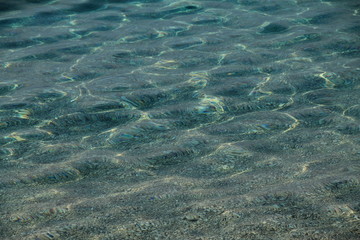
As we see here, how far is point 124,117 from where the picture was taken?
4.76 metres

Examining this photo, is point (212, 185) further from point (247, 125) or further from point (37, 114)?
point (37, 114)

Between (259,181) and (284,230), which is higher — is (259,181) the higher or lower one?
the lower one

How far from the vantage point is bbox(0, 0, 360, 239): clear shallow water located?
276 cm

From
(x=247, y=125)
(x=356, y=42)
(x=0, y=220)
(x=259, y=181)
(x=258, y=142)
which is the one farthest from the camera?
(x=356, y=42)

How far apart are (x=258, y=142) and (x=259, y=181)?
2.63 feet

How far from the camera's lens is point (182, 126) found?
4.50 m

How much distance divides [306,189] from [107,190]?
1.45 meters

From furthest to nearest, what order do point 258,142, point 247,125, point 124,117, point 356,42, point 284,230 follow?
point 356,42
point 124,117
point 247,125
point 258,142
point 284,230

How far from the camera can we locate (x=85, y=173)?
11.9ft

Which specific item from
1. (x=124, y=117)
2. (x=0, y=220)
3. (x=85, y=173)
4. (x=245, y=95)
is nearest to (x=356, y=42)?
(x=245, y=95)

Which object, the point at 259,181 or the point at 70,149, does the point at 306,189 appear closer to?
the point at 259,181

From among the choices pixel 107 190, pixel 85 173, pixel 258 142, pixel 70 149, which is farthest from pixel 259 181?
pixel 70 149

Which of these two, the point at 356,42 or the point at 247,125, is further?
the point at 356,42

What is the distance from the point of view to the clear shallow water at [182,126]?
2758 mm
